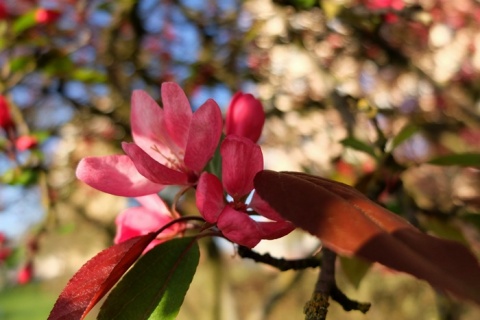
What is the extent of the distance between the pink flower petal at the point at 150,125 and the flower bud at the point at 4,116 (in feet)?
4.54

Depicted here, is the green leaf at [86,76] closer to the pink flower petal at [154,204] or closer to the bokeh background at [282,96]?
the bokeh background at [282,96]

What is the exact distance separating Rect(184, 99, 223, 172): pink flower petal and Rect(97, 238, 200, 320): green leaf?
114 millimetres

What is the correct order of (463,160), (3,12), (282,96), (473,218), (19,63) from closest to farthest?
(463,160)
(473,218)
(19,63)
(3,12)
(282,96)

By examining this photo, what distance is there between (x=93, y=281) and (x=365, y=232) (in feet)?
1.05

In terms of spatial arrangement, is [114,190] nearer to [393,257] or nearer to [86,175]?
[86,175]

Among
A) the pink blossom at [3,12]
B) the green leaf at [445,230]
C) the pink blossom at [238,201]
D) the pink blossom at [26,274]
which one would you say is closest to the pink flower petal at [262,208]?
Answer: the pink blossom at [238,201]

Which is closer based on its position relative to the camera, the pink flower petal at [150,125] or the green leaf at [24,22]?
the pink flower petal at [150,125]

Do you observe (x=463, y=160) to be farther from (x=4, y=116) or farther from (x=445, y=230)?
(x=4, y=116)

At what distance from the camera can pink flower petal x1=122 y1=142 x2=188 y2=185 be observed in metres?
0.58

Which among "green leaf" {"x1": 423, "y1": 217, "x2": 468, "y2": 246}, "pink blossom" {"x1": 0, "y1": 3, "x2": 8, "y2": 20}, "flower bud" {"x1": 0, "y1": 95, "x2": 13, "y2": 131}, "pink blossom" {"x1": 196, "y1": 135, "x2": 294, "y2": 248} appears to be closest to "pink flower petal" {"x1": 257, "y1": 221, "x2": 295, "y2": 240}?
"pink blossom" {"x1": 196, "y1": 135, "x2": 294, "y2": 248}

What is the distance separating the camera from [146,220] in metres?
0.75

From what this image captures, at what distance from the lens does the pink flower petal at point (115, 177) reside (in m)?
0.64

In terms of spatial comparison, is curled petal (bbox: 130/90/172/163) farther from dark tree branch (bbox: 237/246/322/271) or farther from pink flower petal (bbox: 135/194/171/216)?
dark tree branch (bbox: 237/246/322/271)

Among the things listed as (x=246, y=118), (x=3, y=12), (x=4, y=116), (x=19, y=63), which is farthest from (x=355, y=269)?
(x=3, y=12)
